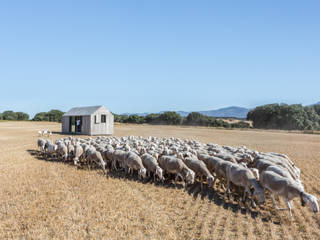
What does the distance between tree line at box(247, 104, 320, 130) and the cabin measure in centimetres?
4986

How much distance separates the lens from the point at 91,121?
30.0 metres

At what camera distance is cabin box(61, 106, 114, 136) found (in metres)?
30.3

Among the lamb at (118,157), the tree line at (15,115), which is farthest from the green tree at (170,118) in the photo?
the lamb at (118,157)

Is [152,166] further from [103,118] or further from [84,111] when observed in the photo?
[84,111]

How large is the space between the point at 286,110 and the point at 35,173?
67.1 metres

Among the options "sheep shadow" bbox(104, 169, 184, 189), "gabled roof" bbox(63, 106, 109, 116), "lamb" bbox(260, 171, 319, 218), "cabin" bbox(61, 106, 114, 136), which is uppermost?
"gabled roof" bbox(63, 106, 109, 116)

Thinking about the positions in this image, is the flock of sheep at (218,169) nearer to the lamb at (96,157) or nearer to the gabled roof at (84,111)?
the lamb at (96,157)

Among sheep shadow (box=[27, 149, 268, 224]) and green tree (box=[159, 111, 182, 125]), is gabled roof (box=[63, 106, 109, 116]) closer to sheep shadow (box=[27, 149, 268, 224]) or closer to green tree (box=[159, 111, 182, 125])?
sheep shadow (box=[27, 149, 268, 224])

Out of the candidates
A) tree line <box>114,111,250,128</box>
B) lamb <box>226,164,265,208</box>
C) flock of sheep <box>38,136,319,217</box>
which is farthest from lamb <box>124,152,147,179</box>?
tree line <box>114,111,250,128</box>

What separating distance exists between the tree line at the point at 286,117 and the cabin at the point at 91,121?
49.9m

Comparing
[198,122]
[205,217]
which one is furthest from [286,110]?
[205,217]

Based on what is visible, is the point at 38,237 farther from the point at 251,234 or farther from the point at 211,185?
the point at 211,185

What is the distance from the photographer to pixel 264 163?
30.0 ft

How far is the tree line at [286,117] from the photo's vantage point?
2315 inches
